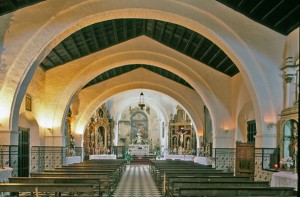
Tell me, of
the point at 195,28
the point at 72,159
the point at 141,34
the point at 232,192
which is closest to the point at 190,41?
the point at 141,34

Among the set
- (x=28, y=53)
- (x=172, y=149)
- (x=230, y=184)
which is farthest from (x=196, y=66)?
(x=172, y=149)

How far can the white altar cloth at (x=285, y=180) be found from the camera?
9.03m

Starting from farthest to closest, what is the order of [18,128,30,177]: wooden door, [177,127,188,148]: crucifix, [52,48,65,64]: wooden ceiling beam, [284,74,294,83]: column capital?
[177,127,188,148]: crucifix, [52,48,65,64]: wooden ceiling beam, [18,128,30,177]: wooden door, [284,74,294,83]: column capital

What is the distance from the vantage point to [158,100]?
3450 cm

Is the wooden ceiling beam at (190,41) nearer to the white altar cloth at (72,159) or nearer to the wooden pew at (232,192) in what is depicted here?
the white altar cloth at (72,159)

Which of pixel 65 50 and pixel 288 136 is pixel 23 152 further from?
pixel 288 136

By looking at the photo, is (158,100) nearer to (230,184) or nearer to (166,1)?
(166,1)

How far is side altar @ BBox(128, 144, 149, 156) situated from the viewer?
36.8 metres

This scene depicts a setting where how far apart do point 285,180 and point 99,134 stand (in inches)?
924

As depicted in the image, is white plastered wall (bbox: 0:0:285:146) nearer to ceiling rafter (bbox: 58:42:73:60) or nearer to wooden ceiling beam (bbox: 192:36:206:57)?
wooden ceiling beam (bbox: 192:36:206:57)

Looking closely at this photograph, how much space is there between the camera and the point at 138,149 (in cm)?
3700

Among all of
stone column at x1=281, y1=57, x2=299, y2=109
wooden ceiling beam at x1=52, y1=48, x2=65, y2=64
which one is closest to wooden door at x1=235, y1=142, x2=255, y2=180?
stone column at x1=281, y1=57, x2=299, y2=109

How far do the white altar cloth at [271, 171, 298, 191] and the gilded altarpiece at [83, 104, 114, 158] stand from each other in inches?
A: 796

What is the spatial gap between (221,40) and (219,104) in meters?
6.72
